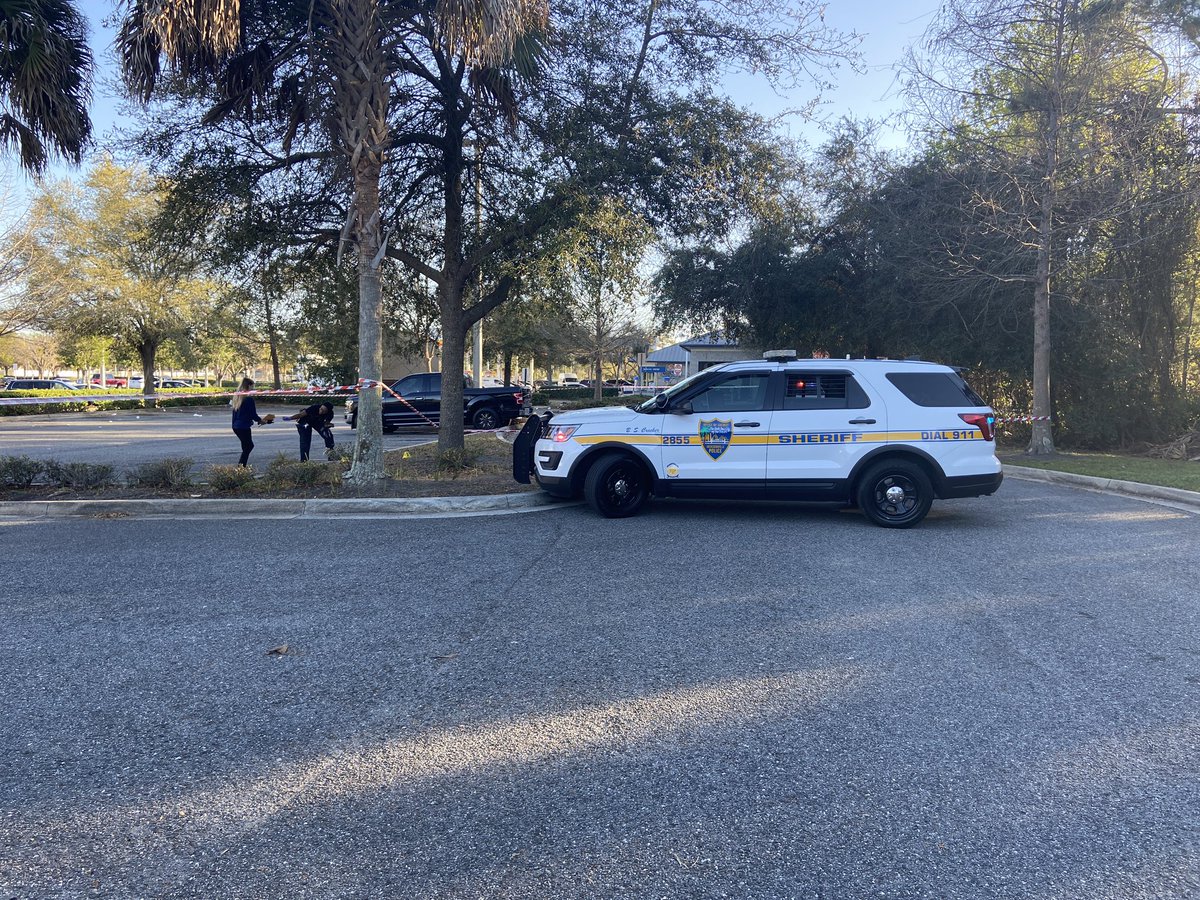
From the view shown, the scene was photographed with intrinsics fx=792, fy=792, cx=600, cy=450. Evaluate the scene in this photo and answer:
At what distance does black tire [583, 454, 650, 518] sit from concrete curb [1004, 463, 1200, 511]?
24.1ft

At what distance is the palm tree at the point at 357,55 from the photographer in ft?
31.0

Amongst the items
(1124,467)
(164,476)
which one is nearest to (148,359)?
(164,476)

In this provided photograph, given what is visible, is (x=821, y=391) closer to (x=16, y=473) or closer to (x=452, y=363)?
(x=452, y=363)

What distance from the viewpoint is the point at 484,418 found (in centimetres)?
2311

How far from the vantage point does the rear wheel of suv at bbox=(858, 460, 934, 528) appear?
8820 millimetres

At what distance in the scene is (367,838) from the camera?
2.92 meters

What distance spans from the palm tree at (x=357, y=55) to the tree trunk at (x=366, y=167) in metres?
0.01

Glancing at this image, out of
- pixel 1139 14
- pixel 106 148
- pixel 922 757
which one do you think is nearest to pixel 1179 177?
pixel 1139 14

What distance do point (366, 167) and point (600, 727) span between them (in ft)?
29.4

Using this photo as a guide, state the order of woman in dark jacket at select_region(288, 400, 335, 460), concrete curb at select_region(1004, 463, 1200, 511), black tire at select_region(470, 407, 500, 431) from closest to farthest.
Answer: concrete curb at select_region(1004, 463, 1200, 511)
woman in dark jacket at select_region(288, 400, 335, 460)
black tire at select_region(470, 407, 500, 431)

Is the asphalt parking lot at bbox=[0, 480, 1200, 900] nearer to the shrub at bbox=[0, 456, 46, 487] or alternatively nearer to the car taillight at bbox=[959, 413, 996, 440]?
the car taillight at bbox=[959, 413, 996, 440]

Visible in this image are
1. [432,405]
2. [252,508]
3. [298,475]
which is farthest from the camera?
[432,405]

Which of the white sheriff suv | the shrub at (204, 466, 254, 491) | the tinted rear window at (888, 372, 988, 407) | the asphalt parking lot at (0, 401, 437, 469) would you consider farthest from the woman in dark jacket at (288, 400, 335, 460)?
the tinted rear window at (888, 372, 988, 407)

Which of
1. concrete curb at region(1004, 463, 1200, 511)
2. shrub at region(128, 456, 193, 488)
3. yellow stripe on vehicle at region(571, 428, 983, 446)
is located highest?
yellow stripe on vehicle at region(571, 428, 983, 446)
